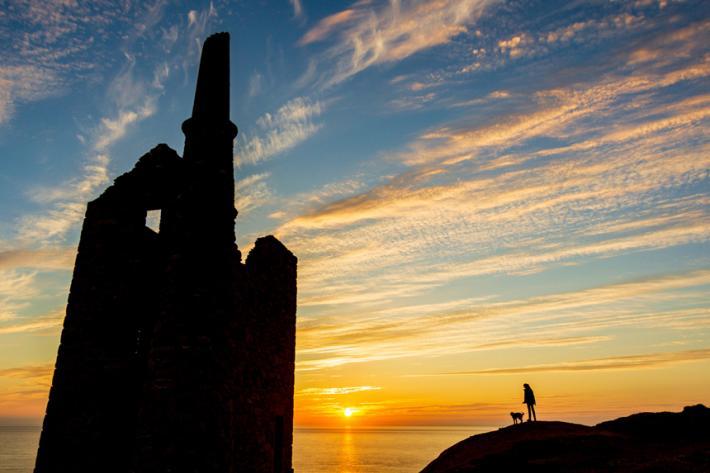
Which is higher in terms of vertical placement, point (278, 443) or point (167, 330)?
point (167, 330)

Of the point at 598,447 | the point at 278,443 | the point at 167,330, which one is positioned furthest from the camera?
the point at 278,443

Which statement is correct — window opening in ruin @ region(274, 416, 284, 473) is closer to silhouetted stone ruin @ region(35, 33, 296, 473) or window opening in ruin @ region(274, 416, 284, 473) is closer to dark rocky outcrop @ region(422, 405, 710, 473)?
silhouetted stone ruin @ region(35, 33, 296, 473)

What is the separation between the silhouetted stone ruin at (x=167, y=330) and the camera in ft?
32.4

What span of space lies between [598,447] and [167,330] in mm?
13035

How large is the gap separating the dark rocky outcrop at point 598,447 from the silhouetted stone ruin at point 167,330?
7690 mm

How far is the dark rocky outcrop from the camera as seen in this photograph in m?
13.0

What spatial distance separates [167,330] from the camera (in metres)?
10.4

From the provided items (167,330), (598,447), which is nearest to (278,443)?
(167,330)

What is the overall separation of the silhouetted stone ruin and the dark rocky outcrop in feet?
25.2

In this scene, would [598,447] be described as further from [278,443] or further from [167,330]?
[167,330]

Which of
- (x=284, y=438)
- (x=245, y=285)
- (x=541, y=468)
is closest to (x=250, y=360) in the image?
(x=245, y=285)

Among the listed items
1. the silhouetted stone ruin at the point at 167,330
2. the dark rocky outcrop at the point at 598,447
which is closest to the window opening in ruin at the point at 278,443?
the silhouetted stone ruin at the point at 167,330

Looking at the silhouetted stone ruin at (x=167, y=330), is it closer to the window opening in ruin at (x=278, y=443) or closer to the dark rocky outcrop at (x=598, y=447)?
the window opening in ruin at (x=278, y=443)

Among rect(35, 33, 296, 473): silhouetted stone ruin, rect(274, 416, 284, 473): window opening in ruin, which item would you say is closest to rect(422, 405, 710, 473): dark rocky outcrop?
rect(274, 416, 284, 473): window opening in ruin
